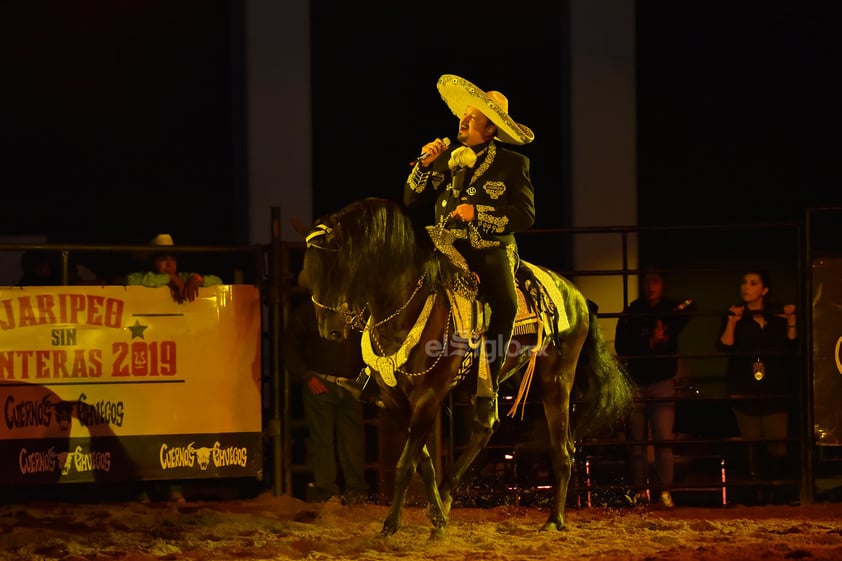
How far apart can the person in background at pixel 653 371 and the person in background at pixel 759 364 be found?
368mm

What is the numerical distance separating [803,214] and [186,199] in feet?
18.6

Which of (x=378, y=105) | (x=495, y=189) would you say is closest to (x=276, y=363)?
(x=495, y=189)

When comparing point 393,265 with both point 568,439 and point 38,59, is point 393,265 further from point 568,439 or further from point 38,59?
point 38,59

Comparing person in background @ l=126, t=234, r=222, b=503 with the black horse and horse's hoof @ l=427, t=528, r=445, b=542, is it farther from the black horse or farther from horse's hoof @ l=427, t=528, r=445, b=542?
horse's hoof @ l=427, t=528, r=445, b=542

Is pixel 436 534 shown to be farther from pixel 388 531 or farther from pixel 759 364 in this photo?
pixel 759 364

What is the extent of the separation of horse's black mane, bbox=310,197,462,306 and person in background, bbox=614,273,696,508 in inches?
92.2

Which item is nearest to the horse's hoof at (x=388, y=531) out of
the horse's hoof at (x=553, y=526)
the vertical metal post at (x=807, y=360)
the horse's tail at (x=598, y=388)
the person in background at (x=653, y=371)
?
the horse's hoof at (x=553, y=526)

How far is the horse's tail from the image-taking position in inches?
310

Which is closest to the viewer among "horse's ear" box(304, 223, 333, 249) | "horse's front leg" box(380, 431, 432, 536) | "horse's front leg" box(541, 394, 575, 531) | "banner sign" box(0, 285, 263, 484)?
"horse's ear" box(304, 223, 333, 249)

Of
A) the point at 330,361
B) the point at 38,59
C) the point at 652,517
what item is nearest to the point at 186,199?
the point at 38,59

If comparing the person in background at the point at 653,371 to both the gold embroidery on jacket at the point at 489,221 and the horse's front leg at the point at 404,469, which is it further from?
the horse's front leg at the point at 404,469

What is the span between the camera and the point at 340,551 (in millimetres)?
6574

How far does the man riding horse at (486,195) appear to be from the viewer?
22.9ft

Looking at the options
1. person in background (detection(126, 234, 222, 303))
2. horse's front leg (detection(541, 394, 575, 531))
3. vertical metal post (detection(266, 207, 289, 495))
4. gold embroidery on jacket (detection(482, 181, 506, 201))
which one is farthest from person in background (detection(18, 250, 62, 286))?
horse's front leg (detection(541, 394, 575, 531))
